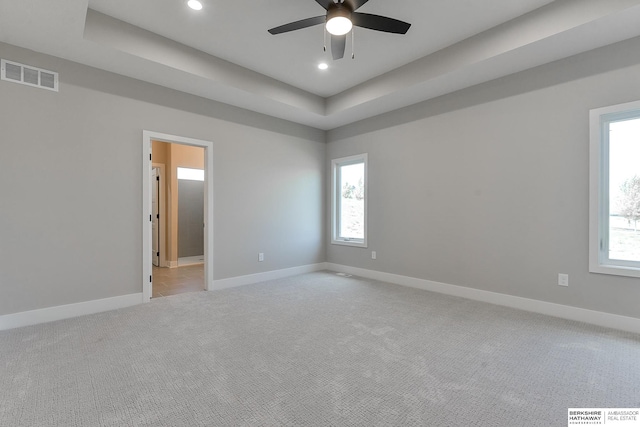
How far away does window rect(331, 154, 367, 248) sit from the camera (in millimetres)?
5391

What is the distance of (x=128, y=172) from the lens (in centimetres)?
364

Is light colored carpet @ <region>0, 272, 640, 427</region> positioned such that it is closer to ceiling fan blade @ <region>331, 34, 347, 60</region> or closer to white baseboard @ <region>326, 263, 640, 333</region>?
white baseboard @ <region>326, 263, 640, 333</region>

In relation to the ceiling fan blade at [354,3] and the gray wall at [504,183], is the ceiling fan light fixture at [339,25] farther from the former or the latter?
the gray wall at [504,183]

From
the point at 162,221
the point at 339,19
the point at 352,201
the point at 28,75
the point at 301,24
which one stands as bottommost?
the point at 162,221

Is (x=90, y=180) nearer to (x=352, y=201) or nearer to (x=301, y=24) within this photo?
(x=301, y=24)

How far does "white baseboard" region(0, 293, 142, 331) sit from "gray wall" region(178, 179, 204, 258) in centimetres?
313

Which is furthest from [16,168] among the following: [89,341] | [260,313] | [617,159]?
[617,159]

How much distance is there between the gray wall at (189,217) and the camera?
665 cm

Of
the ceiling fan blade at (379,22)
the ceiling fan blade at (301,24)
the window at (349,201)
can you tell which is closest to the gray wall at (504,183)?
the window at (349,201)

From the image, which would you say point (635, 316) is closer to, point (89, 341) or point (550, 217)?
point (550, 217)

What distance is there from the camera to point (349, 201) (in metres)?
5.75

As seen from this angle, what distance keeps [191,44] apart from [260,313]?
3279 millimetres

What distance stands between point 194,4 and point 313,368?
3.39 meters

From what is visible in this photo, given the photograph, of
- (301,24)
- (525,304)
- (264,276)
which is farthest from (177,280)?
(525,304)
